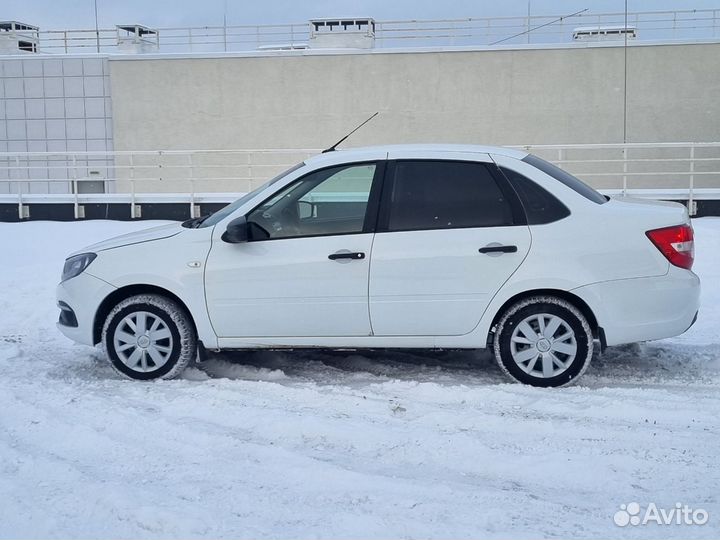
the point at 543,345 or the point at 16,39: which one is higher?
the point at 16,39

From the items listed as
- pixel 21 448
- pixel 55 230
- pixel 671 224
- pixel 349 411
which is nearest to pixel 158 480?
pixel 21 448

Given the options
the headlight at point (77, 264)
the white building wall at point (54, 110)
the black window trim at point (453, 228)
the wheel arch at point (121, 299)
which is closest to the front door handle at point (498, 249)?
the black window trim at point (453, 228)

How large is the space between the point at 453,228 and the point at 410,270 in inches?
16.4

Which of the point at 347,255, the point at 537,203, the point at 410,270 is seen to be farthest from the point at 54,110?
the point at 537,203

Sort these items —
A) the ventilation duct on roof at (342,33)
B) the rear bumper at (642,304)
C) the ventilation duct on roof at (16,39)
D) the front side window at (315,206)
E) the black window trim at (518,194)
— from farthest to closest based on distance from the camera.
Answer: the ventilation duct on roof at (16,39), the ventilation duct on roof at (342,33), the front side window at (315,206), the black window trim at (518,194), the rear bumper at (642,304)

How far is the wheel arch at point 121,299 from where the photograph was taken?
241 inches

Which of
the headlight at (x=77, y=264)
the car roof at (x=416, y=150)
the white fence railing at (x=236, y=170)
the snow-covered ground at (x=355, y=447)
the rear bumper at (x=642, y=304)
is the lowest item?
the snow-covered ground at (x=355, y=447)

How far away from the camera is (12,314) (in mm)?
8820

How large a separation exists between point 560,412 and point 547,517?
1541 millimetres

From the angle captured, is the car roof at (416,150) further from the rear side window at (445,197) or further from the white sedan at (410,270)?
the rear side window at (445,197)

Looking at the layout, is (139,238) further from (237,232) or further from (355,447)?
(355,447)

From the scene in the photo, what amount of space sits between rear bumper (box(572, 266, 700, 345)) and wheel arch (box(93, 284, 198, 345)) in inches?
109

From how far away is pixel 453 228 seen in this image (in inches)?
231

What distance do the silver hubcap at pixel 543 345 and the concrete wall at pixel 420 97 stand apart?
20622 millimetres
